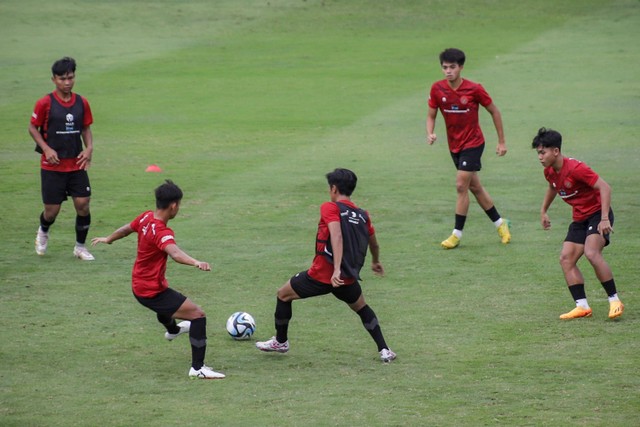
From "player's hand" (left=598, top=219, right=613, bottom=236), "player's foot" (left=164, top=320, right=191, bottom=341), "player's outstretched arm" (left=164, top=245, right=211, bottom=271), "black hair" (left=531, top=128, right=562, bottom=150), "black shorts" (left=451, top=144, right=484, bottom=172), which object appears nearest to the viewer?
"player's outstretched arm" (left=164, top=245, right=211, bottom=271)

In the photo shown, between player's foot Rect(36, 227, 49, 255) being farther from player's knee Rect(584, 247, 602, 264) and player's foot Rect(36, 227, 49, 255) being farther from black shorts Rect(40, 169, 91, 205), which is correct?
player's knee Rect(584, 247, 602, 264)

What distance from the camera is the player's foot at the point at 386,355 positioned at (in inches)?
394

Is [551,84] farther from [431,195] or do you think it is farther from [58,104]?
[58,104]

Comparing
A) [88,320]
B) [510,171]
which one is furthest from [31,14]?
[88,320]

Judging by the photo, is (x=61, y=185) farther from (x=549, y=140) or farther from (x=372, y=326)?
(x=549, y=140)

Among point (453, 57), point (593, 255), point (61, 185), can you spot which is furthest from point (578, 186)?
point (61, 185)

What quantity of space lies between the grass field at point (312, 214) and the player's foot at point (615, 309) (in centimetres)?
11

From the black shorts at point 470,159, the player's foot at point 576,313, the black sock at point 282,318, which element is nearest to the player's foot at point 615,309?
the player's foot at point 576,313

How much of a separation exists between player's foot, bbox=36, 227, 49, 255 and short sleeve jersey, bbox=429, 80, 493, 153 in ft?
17.4

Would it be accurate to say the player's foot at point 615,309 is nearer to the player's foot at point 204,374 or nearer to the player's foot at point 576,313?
the player's foot at point 576,313

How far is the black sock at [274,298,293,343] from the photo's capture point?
10.2 m

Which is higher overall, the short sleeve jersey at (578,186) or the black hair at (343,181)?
the black hair at (343,181)

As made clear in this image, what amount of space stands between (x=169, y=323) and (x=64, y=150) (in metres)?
4.51

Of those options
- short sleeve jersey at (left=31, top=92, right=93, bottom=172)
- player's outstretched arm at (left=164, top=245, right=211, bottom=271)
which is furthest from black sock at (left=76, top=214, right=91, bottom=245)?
player's outstretched arm at (left=164, top=245, right=211, bottom=271)
